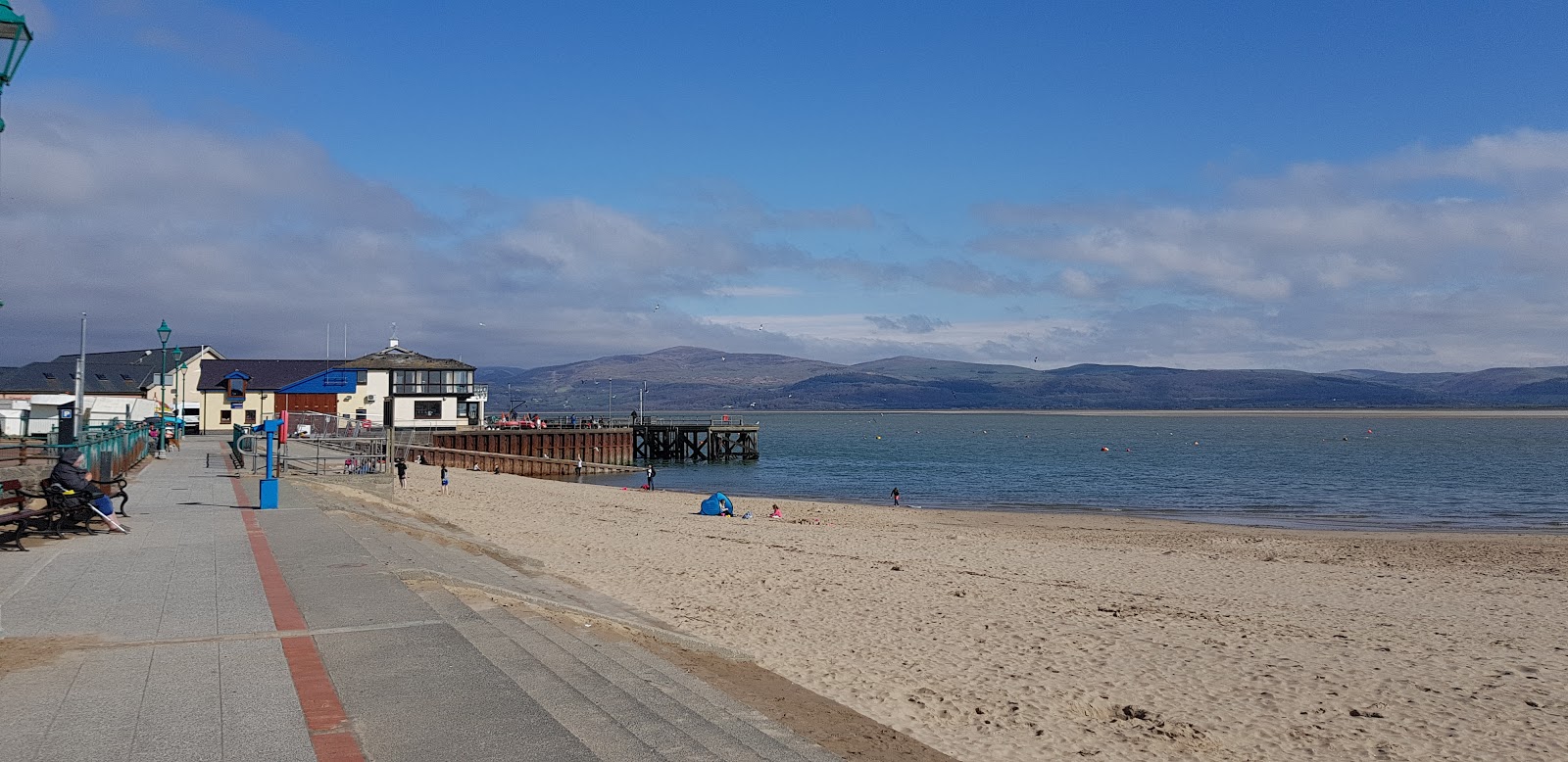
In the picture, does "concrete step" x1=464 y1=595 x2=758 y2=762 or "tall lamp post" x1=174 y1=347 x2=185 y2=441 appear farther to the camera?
"tall lamp post" x1=174 y1=347 x2=185 y2=441

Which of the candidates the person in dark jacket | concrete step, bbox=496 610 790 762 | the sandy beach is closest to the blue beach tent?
the sandy beach

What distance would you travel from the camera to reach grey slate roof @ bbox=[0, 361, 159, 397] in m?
65.8

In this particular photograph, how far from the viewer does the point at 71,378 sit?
223 feet

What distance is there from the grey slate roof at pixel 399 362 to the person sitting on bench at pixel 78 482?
56268 millimetres

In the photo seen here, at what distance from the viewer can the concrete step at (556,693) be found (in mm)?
6145

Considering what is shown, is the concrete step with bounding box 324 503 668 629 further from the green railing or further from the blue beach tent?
the blue beach tent

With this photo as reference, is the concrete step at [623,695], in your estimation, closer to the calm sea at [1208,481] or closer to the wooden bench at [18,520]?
the wooden bench at [18,520]

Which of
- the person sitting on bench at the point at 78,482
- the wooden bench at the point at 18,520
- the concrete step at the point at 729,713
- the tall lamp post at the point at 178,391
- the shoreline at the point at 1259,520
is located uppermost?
the tall lamp post at the point at 178,391

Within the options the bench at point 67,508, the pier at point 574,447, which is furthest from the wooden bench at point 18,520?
the pier at point 574,447

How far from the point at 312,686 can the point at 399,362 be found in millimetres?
67216

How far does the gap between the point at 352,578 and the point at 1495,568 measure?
2174 cm

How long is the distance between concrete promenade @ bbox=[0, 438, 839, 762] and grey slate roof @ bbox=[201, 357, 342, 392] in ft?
205

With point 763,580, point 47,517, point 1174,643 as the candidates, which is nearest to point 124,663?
point 47,517

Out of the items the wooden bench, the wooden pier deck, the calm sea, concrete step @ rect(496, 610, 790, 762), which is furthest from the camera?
the wooden pier deck
